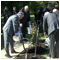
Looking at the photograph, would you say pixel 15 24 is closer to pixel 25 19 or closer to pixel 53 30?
pixel 53 30

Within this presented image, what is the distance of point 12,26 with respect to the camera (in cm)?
431

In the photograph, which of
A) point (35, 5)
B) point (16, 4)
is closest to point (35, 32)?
point (16, 4)

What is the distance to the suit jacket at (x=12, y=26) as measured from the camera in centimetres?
413

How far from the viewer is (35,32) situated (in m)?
5.10

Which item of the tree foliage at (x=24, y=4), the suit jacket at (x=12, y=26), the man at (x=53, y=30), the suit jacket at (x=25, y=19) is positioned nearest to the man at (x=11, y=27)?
the suit jacket at (x=12, y=26)

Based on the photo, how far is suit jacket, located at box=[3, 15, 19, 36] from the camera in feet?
13.6

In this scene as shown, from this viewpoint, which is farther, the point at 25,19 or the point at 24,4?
the point at 24,4

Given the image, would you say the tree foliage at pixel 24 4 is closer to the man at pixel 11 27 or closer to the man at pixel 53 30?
the man at pixel 11 27

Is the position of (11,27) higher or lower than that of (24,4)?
lower

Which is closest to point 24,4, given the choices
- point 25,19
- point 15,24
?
point 25,19

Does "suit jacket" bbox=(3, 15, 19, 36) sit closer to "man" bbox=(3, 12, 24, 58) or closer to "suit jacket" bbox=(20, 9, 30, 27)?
"man" bbox=(3, 12, 24, 58)

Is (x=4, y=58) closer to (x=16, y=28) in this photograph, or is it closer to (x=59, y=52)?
(x=16, y=28)

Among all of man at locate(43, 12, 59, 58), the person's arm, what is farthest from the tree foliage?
man at locate(43, 12, 59, 58)

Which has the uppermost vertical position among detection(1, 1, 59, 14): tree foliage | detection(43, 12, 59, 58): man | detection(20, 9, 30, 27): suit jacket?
detection(1, 1, 59, 14): tree foliage
